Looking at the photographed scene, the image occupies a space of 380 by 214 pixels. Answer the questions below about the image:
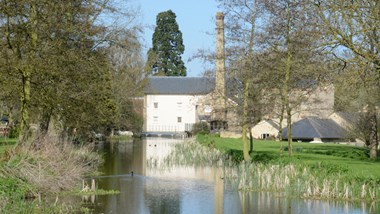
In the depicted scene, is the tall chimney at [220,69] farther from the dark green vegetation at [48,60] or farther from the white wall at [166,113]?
the white wall at [166,113]

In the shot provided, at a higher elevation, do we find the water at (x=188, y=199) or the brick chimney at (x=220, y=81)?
the brick chimney at (x=220, y=81)

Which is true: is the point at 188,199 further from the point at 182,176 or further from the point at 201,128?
the point at 201,128

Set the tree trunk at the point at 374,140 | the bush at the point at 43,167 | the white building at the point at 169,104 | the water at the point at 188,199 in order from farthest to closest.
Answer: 1. the white building at the point at 169,104
2. the tree trunk at the point at 374,140
3. the water at the point at 188,199
4. the bush at the point at 43,167

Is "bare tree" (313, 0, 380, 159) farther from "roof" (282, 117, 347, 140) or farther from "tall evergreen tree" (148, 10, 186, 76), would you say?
"tall evergreen tree" (148, 10, 186, 76)

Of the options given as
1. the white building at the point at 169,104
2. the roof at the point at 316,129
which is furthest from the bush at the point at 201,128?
the white building at the point at 169,104

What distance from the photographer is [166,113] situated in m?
95.5

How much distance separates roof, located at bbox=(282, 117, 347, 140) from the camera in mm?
59062

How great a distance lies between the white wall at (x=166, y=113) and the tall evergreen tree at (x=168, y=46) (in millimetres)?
9921

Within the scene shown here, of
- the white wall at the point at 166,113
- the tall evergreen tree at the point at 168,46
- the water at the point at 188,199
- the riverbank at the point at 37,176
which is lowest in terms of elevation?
the water at the point at 188,199

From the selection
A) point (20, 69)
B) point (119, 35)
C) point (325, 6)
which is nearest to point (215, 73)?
point (119, 35)

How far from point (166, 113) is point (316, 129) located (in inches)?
1498

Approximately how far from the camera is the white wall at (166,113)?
311 feet

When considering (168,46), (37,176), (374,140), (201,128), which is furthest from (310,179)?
(168,46)

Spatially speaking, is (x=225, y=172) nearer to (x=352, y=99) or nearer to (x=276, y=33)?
(x=276, y=33)
